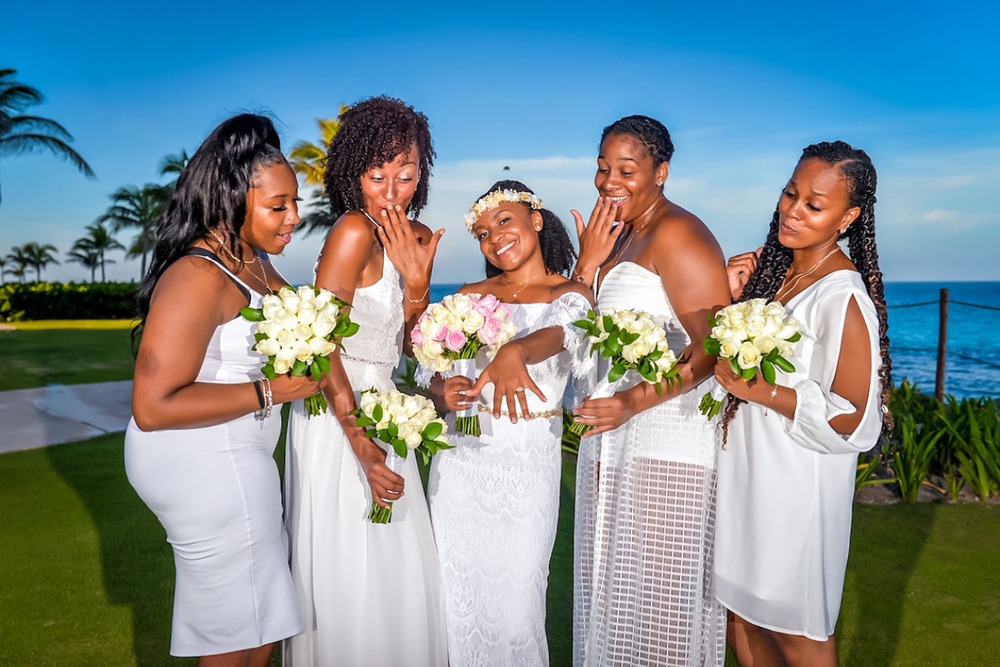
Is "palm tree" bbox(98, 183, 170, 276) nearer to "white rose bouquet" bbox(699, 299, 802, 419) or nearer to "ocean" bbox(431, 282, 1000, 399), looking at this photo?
"ocean" bbox(431, 282, 1000, 399)

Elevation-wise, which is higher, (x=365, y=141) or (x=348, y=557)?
(x=365, y=141)

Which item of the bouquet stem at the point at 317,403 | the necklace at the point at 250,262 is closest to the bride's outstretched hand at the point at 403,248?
the necklace at the point at 250,262

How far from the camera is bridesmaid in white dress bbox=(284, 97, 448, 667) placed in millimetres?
3531

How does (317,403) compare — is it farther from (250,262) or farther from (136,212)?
(136,212)

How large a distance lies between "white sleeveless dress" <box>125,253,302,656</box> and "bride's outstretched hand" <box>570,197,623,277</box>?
5.18 feet

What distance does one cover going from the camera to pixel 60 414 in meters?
12.1

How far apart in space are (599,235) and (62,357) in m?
19.0

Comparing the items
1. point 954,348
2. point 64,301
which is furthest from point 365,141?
point 954,348

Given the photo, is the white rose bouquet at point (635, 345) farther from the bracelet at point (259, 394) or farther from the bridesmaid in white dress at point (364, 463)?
the bracelet at point (259, 394)

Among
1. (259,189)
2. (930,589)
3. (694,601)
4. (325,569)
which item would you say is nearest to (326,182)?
(259,189)

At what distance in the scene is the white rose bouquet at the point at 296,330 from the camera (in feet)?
8.95

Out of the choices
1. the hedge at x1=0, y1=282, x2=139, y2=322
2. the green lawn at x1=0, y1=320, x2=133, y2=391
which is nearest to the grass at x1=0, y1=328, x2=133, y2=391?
the green lawn at x1=0, y1=320, x2=133, y2=391

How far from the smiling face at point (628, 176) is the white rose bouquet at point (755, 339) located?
3.16 feet

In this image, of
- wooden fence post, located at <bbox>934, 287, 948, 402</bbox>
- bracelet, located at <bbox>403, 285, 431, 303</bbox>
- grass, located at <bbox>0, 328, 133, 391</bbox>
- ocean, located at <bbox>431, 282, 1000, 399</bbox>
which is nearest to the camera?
bracelet, located at <bbox>403, 285, 431, 303</bbox>
